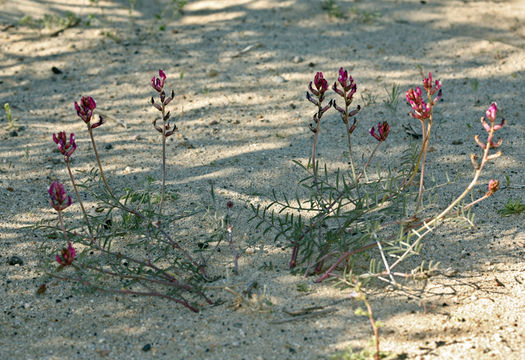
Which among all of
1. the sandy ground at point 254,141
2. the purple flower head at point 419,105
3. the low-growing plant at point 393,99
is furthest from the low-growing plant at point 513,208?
the low-growing plant at point 393,99

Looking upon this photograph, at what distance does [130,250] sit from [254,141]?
1.43 meters

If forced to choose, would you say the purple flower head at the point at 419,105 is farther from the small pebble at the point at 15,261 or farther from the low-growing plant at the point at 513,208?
the small pebble at the point at 15,261

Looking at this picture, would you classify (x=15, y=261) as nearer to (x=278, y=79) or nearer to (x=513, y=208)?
(x=278, y=79)

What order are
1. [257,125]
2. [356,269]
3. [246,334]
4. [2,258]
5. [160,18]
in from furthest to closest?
[160,18] → [257,125] → [2,258] → [356,269] → [246,334]

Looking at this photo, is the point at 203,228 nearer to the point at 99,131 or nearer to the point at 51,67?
the point at 99,131

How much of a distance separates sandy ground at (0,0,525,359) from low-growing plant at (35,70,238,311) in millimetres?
106

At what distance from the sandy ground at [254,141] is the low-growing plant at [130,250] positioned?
0.35 ft

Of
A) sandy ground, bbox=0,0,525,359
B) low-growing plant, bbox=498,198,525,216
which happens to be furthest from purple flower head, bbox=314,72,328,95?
low-growing plant, bbox=498,198,525,216

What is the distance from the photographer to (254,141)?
14.8 feet

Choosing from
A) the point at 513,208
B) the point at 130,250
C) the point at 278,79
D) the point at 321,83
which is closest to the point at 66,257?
the point at 130,250

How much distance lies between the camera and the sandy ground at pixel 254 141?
9.24 ft

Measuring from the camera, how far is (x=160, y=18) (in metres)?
6.21

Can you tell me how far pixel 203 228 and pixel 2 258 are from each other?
3.71 ft

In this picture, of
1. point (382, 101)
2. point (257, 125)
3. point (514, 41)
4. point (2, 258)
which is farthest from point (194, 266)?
point (514, 41)
